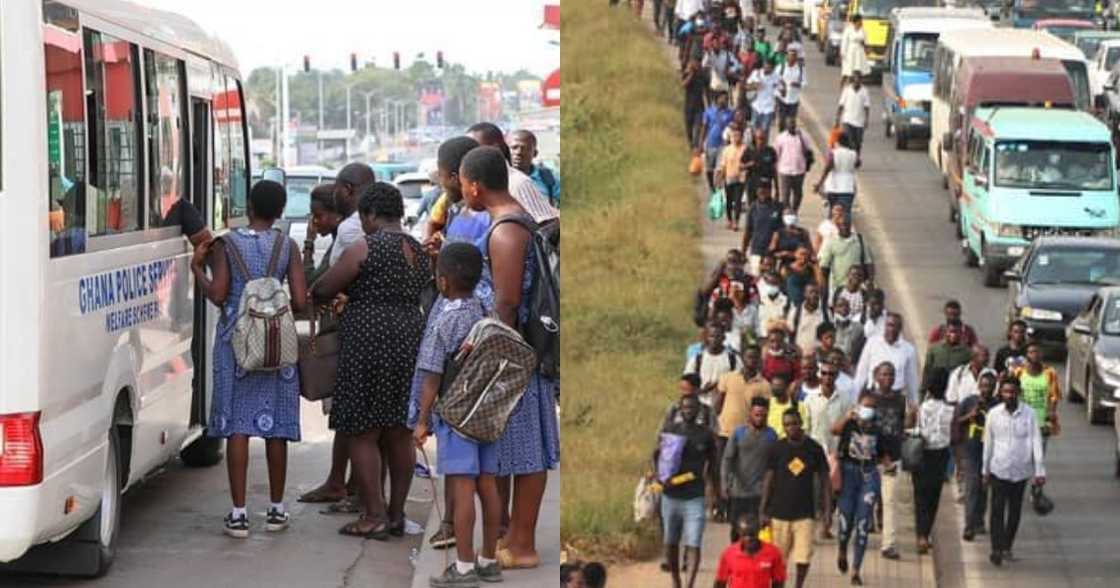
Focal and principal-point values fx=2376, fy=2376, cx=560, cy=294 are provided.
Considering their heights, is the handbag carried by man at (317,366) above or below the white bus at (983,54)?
below

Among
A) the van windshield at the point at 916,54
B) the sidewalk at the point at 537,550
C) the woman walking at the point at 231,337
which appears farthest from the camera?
the van windshield at the point at 916,54

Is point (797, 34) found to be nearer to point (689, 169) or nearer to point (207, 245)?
point (689, 169)

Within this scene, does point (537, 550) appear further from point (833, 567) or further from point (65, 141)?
point (833, 567)

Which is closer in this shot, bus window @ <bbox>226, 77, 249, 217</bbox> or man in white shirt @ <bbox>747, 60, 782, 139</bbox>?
bus window @ <bbox>226, 77, 249, 217</bbox>

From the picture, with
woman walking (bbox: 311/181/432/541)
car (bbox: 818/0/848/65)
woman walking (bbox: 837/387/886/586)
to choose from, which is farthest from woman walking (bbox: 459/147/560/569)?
car (bbox: 818/0/848/65)

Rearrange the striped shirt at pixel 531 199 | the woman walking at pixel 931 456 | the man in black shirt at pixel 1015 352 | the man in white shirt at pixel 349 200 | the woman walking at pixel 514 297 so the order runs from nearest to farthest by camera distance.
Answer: the woman walking at pixel 514 297 → the striped shirt at pixel 531 199 → the man in white shirt at pixel 349 200 → the woman walking at pixel 931 456 → the man in black shirt at pixel 1015 352

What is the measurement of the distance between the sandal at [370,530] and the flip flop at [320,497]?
94 centimetres

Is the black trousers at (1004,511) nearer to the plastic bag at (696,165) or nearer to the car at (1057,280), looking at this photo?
the car at (1057,280)

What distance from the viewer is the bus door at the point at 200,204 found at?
12.2 m

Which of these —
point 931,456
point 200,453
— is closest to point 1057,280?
point 931,456

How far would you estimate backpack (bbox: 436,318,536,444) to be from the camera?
8.75 m

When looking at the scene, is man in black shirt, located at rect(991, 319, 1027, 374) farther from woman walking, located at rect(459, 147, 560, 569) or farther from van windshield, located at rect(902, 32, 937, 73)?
van windshield, located at rect(902, 32, 937, 73)

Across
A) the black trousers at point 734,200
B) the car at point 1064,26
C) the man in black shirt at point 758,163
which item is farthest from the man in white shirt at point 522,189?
the car at point 1064,26

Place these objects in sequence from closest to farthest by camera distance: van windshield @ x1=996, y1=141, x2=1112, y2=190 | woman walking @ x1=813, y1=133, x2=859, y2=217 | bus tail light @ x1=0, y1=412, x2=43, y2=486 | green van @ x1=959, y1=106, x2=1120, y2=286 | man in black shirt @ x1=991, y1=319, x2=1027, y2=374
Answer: bus tail light @ x1=0, y1=412, x2=43, y2=486, man in black shirt @ x1=991, y1=319, x2=1027, y2=374, woman walking @ x1=813, y1=133, x2=859, y2=217, green van @ x1=959, y1=106, x2=1120, y2=286, van windshield @ x1=996, y1=141, x2=1112, y2=190
